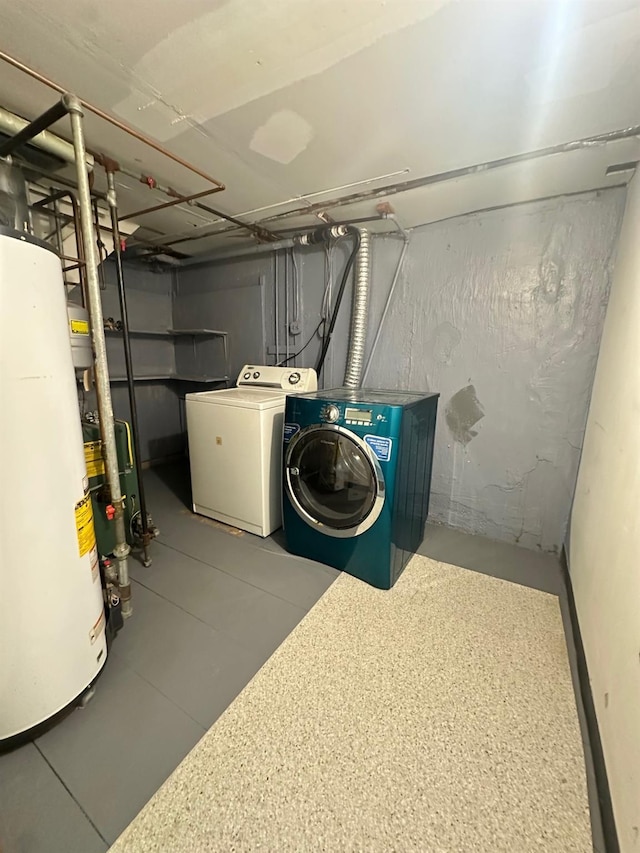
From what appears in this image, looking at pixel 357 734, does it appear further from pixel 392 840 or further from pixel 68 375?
pixel 68 375

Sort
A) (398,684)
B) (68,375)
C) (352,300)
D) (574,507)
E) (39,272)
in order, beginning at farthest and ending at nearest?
1. (352,300)
2. (574,507)
3. (398,684)
4. (68,375)
5. (39,272)

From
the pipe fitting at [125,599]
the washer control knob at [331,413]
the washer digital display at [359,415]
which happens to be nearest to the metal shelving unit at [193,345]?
the washer control knob at [331,413]

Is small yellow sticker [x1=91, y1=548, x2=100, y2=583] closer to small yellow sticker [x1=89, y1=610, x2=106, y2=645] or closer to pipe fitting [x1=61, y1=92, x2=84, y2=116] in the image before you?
small yellow sticker [x1=89, y1=610, x2=106, y2=645]

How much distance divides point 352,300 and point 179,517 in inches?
81.9

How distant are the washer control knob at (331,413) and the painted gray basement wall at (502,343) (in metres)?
0.92

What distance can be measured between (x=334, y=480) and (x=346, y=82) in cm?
168

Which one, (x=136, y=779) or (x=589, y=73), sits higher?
(x=589, y=73)

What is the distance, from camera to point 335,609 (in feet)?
5.41

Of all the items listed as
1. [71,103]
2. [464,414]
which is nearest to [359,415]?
[464,414]

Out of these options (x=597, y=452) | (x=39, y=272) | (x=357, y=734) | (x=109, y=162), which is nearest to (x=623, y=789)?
(x=357, y=734)

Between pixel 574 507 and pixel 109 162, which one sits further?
pixel 574 507

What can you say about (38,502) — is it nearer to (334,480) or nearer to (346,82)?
(334,480)

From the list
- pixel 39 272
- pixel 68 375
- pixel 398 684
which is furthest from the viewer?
pixel 398 684

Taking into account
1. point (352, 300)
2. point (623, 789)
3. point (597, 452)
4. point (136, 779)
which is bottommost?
point (136, 779)
